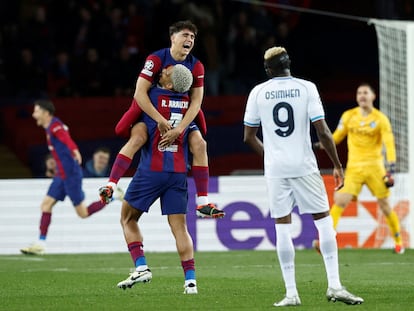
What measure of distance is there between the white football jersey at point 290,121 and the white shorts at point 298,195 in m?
0.06

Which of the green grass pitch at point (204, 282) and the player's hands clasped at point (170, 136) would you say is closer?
the green grass pitch at point (204, 282)

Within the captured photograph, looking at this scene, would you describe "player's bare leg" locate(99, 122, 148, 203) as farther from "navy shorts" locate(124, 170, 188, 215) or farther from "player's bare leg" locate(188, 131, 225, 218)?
"player's bare leg" locate(188, 131, 225, 218)

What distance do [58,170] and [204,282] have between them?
6.56 metres

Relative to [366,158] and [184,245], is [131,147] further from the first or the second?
[366,158]

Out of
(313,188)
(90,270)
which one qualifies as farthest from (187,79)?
(90,270)

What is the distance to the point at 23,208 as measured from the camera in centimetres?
1962

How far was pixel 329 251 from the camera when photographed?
10.2 m

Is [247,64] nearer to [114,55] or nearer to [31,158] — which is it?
[114,55]

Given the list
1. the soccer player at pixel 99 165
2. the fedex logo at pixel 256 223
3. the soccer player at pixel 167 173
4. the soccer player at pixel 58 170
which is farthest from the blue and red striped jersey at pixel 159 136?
the soccer player at pixel 99 165

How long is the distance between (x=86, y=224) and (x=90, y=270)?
182 inches

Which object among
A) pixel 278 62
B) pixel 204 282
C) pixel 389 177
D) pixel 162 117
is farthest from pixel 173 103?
pixel 389 177

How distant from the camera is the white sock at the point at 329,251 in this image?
10195mm

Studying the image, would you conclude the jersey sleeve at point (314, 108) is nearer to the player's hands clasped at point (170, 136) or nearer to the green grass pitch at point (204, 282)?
the player's hands clasped at point (170, 136)

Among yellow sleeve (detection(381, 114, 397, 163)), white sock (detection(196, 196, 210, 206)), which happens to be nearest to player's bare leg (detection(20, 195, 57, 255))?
yellow sleeve (detection(381, 114, 397, 163))
